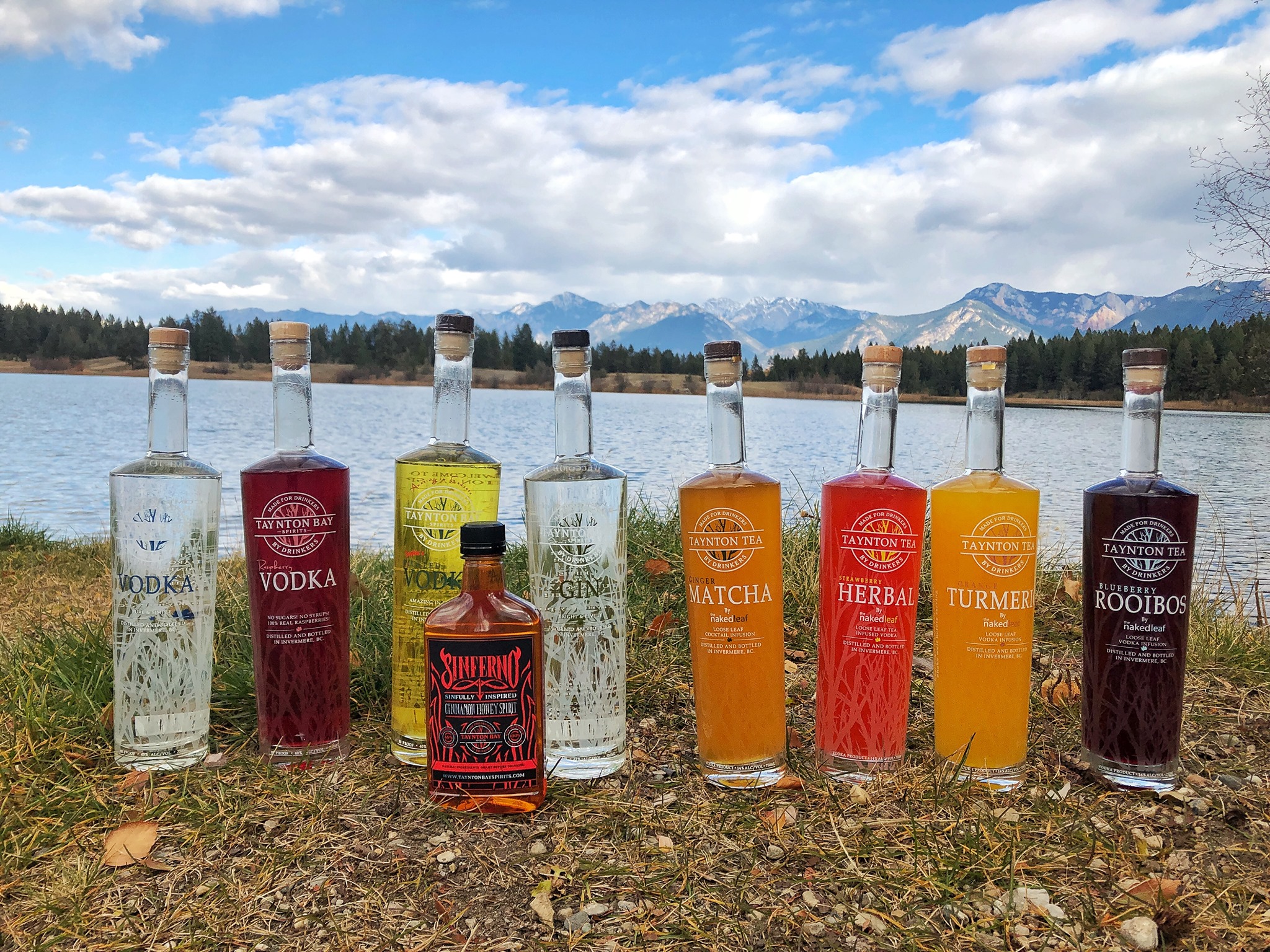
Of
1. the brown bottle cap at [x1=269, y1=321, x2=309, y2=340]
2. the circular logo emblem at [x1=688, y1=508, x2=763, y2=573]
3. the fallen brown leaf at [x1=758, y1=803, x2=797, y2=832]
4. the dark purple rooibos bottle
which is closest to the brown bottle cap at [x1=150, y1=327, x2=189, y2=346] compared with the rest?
the brown bottle cap at [x1=269, y1=321, x2=309, y2=340]

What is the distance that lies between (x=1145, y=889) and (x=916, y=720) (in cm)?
106

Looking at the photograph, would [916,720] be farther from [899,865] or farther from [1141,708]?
[899,865]

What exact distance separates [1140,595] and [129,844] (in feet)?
9.34

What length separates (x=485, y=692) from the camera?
2.30 m

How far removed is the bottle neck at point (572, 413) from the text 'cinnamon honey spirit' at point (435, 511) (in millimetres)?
232

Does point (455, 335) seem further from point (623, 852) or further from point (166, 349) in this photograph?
point (623, 852)

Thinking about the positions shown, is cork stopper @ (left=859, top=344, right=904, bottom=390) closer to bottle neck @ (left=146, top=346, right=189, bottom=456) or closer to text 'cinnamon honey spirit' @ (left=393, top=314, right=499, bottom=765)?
text 'cinnamon honey spirit' @ (left=393, top=314, right=499, bottom=765)

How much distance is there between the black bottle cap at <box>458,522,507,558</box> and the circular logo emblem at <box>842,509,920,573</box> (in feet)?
3.26

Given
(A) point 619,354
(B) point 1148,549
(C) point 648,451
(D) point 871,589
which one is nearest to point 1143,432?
(B) point 1148,549

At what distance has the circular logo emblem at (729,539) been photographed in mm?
2426

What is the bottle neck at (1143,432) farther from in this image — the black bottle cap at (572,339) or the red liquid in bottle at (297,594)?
the red liquid in bottle at (297,594)

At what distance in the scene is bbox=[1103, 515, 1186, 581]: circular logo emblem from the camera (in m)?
2.39

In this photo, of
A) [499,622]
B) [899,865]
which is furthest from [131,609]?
[899,865]

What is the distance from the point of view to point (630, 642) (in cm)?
362
